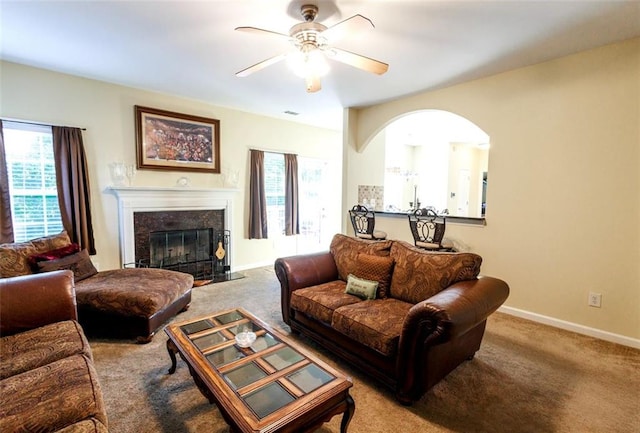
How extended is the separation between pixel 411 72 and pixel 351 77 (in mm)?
676

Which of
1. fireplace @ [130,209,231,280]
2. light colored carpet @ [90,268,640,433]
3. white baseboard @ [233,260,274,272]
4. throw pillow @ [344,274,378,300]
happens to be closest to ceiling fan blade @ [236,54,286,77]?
throw pillow @ [344,274,378,300]

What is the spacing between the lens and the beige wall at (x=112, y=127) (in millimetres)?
3393

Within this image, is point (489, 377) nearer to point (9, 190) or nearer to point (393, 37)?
point (393, 37)

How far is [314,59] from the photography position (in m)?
2.40

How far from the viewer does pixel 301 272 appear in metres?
2.83

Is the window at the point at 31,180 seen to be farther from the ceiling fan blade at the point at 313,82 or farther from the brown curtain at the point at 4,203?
the ceiling fan blade at the point at 313,82

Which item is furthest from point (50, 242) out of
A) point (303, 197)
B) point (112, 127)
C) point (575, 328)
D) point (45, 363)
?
point (575, 328)

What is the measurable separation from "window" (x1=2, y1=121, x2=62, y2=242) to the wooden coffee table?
9.38 feet

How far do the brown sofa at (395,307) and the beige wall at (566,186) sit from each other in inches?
53.3

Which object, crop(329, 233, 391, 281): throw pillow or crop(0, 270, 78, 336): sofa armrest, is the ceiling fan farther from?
crop(0, 270, 78, 336): sofa armrest

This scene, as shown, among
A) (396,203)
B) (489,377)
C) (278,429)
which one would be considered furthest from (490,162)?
(396,203)

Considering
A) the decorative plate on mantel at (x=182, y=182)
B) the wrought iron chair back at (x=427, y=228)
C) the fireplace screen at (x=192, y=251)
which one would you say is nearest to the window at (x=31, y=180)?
the fireplace screen at (x=192, y=251)

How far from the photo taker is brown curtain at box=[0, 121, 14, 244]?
321cm

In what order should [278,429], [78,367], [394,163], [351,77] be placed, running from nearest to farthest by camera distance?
[278,429]
[78,367]
[351,77]
[394,163]
